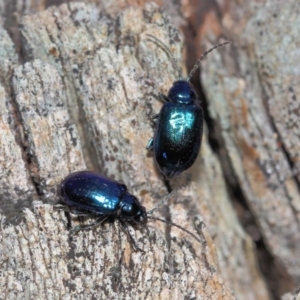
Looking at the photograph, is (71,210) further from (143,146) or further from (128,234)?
(143,146)

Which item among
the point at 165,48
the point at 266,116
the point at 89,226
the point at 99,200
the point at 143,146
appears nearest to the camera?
the point at 89,226

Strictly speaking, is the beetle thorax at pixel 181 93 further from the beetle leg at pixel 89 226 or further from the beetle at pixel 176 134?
the beetle leg at pixel 89 226

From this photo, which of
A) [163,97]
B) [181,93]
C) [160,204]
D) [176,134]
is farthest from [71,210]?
[181,93]

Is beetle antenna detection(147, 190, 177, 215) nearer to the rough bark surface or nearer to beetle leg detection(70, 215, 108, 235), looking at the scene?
the rough bark surface

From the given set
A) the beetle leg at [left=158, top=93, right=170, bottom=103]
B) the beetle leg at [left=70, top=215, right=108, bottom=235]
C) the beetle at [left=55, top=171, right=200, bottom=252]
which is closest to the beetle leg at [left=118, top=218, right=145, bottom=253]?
the beetle at [left=55, top=171, right=200, bottom=252]

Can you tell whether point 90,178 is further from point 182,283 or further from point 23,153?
point 182,283

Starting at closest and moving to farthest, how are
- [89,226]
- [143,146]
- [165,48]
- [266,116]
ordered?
[89,226] < [143,146] < [165,48] < [266,116]

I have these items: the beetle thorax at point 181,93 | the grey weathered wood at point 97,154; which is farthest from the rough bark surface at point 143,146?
the beetle thorax at point 181,93
